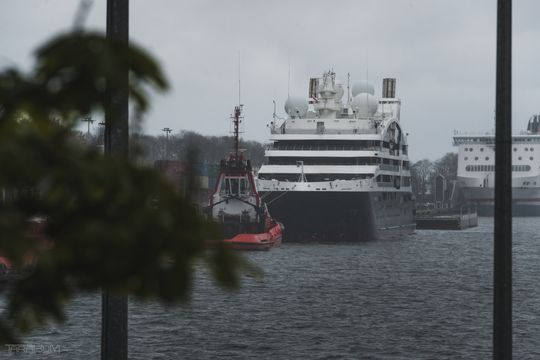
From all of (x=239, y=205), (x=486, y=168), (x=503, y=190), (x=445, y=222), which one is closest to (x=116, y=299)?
(x=503, y=190)

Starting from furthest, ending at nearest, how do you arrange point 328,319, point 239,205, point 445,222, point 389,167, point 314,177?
1. point 445,222
2. point 389,167
3. point 314,177
4. point 239,205
5. point 328,319

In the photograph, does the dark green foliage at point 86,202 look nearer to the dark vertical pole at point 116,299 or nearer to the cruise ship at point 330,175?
the dark vertical pole at point 116,299

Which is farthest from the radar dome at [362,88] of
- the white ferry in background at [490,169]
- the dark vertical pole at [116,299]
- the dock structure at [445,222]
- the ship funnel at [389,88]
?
the dark vertical pole at [116,299]

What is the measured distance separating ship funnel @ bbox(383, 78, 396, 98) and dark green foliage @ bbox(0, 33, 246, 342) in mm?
91954

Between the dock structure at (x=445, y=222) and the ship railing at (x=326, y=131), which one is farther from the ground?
the ship railing at (x=326, y=131)

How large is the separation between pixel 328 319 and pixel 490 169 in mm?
108032

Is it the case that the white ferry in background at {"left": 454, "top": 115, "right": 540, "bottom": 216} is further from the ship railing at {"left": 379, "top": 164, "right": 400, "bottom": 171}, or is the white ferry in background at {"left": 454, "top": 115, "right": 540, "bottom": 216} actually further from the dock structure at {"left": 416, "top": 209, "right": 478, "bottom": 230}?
the ship railing at {"left": 379, "top": 164, "right": 400, "bottom": 171}

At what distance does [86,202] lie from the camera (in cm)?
235

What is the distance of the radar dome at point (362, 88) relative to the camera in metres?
91.9

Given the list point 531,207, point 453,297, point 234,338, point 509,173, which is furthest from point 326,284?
point 531,207

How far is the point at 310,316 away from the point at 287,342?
5.29m

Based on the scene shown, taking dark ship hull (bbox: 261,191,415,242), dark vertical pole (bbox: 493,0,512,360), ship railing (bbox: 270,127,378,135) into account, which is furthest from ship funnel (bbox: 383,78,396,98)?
dark vertical pole (bbox: 493,0,512,360)

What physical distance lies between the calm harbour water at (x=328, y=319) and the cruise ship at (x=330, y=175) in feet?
51.1

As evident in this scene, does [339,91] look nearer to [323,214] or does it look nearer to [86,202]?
[323,214]
